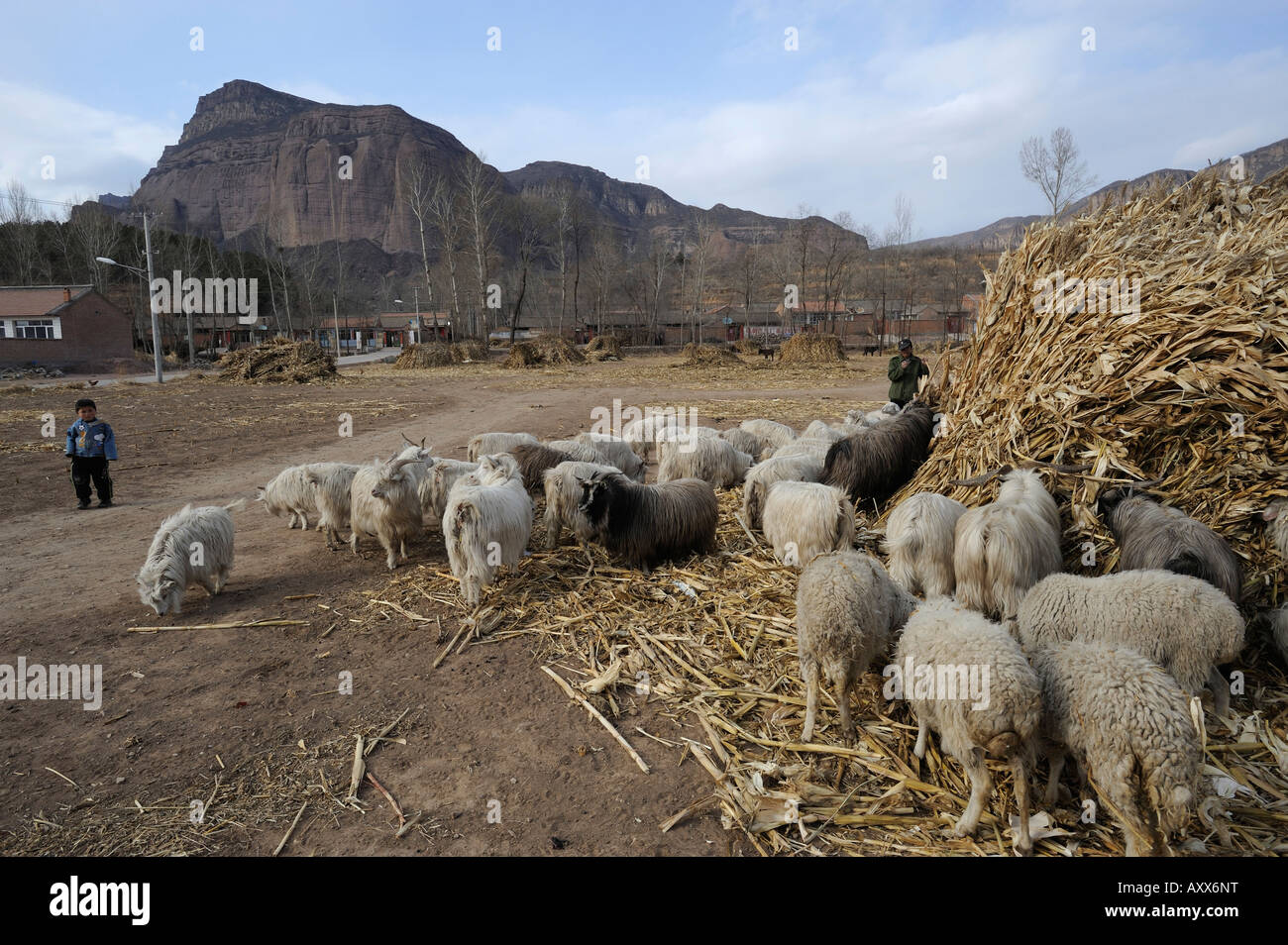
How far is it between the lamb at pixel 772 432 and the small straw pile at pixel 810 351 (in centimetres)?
2894

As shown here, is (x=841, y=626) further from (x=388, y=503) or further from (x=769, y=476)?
(x=388, y=503)

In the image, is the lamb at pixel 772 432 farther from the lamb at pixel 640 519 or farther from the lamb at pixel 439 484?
the lamb at pixel 439 484

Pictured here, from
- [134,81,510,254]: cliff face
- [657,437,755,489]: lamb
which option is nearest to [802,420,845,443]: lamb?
[657,437,755,489]: lamb

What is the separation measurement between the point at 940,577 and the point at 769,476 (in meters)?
2.77

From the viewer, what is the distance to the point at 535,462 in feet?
30.6

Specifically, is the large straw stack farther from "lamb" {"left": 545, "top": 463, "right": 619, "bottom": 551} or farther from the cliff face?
the cliff face

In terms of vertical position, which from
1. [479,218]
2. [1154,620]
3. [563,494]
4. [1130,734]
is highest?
[479,218]

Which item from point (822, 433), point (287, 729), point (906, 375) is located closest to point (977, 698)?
point (287, 729)

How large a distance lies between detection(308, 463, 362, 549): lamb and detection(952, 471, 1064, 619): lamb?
6.86m

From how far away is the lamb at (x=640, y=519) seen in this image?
7.04 metres

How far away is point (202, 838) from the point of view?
3506 millimetres

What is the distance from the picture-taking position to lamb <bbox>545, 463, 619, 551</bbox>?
24.0 ft

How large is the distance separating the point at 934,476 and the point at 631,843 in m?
5.54

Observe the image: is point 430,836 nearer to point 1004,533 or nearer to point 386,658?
point 386,658
